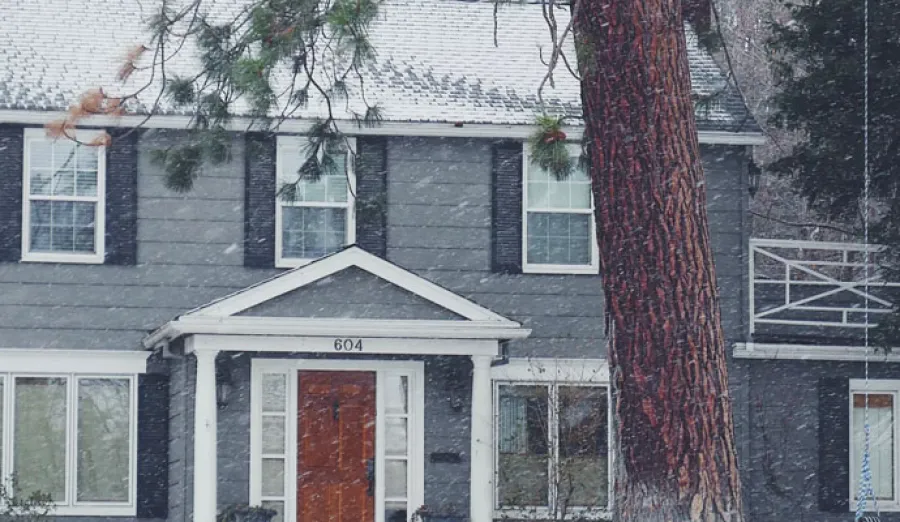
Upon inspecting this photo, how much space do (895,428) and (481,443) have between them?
5.46 meters

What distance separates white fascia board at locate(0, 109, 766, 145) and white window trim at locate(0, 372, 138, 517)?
277 cm

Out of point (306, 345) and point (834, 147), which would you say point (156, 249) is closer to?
point (306, 345)

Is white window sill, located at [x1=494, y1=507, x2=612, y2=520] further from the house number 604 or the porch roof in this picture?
the house number 604

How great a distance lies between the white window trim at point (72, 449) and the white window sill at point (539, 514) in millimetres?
4023

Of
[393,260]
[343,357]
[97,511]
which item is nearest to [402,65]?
[393,260]

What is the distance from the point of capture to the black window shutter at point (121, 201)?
17.6 meters

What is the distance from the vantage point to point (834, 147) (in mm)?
17797

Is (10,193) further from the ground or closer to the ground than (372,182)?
closer to the ground

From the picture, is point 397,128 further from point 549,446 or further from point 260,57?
point 260,57

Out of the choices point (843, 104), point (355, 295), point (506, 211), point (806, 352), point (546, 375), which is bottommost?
point (546, 375)

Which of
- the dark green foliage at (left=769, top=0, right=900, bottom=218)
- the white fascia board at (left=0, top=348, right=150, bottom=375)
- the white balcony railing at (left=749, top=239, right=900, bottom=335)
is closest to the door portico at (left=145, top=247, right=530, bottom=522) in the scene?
the white fascia board at (left=0, top=348, right=150, bottom=375)

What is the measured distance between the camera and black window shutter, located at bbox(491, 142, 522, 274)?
1812 cm

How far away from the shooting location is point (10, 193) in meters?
17.4

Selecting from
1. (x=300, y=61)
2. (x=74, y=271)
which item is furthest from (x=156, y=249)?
(x=300, y=61)
